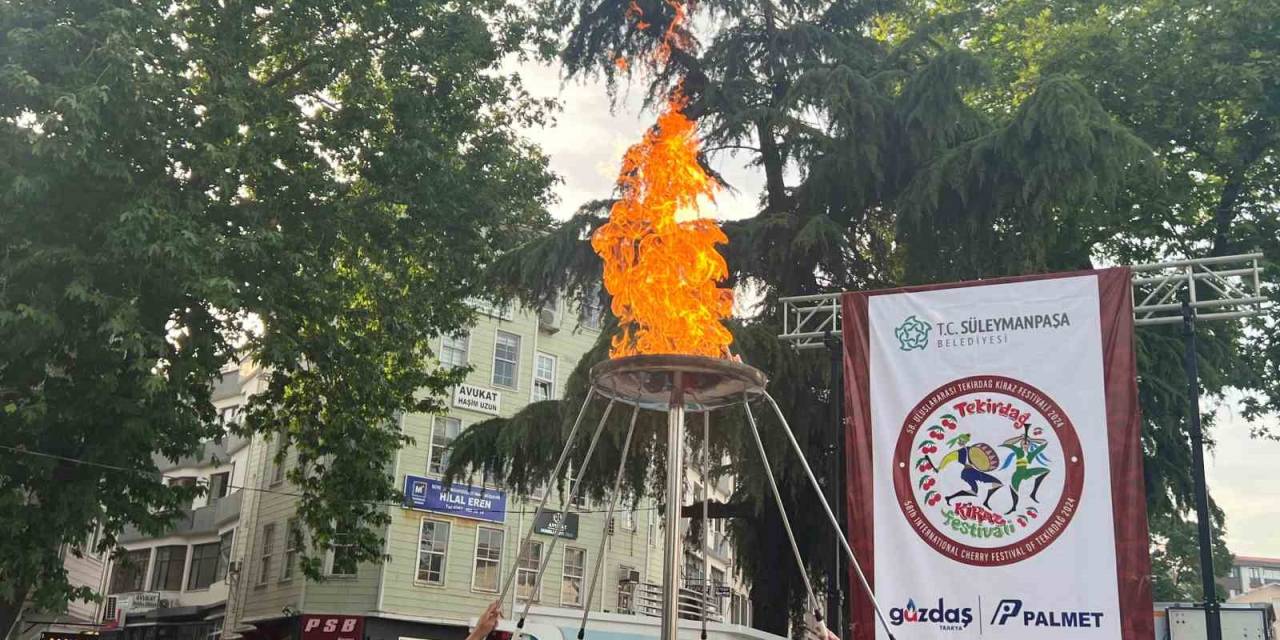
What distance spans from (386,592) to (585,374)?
1596 cm

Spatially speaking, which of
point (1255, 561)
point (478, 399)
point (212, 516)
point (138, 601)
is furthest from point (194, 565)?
point (1255, 561)

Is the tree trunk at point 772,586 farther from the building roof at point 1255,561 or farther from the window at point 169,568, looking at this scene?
the building roof at point 1255,561

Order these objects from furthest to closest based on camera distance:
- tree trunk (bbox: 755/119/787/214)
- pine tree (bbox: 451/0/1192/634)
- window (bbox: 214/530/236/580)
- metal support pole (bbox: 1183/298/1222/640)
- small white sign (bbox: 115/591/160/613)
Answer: small white sign (bbox: 115/591/160/613)
window (bbox: 214/530/236/580)
tree trunk (bbox: 755/119/787/214)
pine tree (bbox: 451/0/1192/634)
metal support pole (bbox: 1183/298/1222/640)

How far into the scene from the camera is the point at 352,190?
711 inches

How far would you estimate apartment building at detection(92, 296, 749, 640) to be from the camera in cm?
2775

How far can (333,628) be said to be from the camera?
89.8 ft

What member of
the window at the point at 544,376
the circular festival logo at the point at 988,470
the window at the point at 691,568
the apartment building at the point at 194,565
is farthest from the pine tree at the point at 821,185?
the apartment building at the point at 194,565

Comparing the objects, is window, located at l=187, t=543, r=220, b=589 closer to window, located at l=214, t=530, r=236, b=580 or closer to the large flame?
window, located at l=214, t=530, r=236, b=580

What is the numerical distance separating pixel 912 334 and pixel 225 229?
10156mm

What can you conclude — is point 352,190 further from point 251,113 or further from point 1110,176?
point 1110,176

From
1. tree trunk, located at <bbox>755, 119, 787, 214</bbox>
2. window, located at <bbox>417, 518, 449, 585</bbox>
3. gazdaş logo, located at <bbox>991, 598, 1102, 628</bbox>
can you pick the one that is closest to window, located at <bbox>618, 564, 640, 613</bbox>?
window, located at <bbox>417, 518, 449, 585</bbox>

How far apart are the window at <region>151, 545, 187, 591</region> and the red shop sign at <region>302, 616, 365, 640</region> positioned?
14602 mm

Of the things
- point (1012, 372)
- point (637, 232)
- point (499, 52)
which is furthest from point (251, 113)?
point (1012, 372)

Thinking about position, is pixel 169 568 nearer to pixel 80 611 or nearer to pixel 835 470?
pixel 80 611
